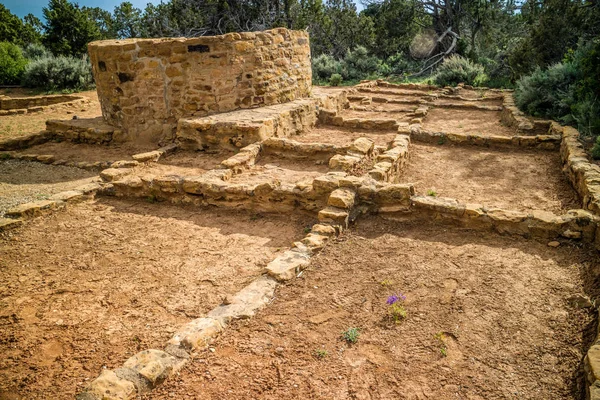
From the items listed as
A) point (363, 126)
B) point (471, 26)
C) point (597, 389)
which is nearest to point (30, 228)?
point (597, 389)

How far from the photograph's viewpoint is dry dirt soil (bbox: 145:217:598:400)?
8.79 ft

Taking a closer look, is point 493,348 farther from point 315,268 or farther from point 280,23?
point 280,23

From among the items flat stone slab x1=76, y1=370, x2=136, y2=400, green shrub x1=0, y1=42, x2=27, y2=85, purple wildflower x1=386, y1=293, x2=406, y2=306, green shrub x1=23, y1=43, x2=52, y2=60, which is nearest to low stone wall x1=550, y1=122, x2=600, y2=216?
purple wildflower x1=386, y1=293, x2=406, y2=306

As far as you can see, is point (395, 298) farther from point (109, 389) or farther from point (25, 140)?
point (25, 140)

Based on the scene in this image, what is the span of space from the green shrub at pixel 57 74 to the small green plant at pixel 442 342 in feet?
60.3

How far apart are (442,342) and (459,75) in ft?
56.1

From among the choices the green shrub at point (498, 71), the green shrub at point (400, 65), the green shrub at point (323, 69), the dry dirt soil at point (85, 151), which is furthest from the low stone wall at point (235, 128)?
the green shrub at point (400, 65)

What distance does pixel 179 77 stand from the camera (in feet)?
28.0

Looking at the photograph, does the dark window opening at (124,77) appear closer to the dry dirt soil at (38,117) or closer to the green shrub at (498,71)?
the dry dirt soil at (38,117)

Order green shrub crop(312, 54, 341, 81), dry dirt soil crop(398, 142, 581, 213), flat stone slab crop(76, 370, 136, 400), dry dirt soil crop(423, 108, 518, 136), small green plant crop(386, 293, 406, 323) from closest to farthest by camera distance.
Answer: flat stone slab crop(76, 370, 136, 400)
small green plant crop(386, 293, 406, 323)
dry dirt soil crop(398, 142, 581, 213)
dry dirt soil crop(423, 108, 518, 136)
green shrub crop(312, 54, 341, 81)

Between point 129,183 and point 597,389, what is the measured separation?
6.06 meters

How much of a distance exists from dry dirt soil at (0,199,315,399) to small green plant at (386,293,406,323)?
1412mm

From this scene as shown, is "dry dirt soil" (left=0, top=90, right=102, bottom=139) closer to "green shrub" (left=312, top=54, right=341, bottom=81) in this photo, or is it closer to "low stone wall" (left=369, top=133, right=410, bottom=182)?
"low stone wall" (left=369, top=133, right=410, bottom=182)

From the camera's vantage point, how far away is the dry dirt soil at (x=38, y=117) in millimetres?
10823
